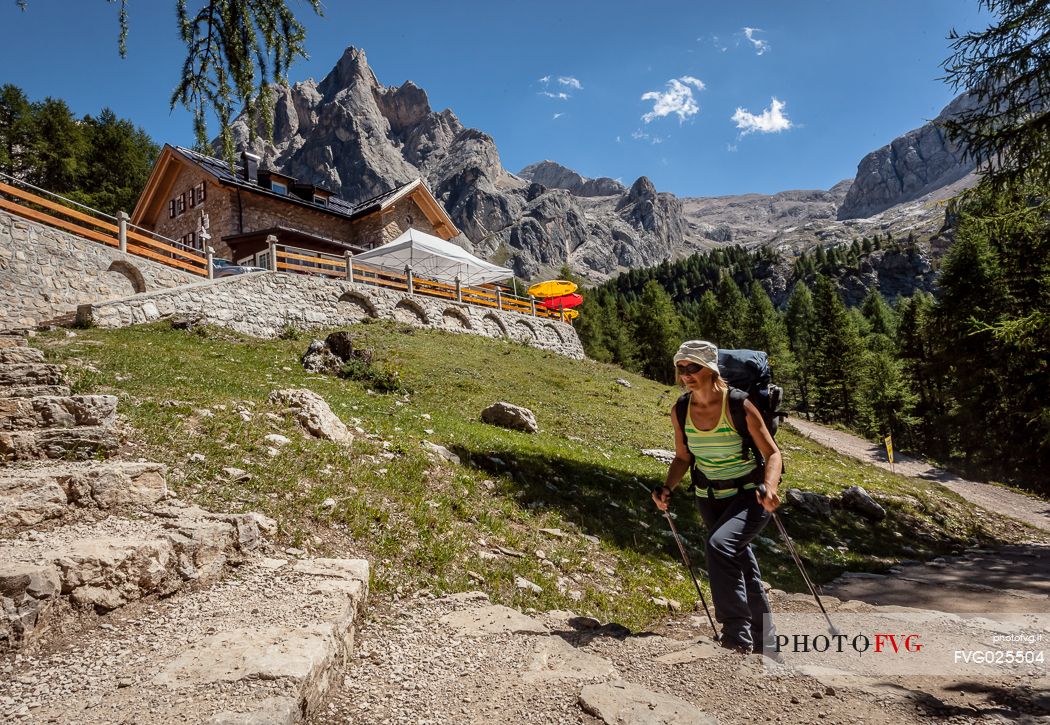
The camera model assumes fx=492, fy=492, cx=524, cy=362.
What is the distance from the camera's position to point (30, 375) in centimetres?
657

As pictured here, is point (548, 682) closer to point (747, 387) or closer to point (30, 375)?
point (747, 387)

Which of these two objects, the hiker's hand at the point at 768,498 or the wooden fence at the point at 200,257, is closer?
the hiker's hand at the point at 768,498

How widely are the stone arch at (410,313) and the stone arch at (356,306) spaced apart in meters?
1.42

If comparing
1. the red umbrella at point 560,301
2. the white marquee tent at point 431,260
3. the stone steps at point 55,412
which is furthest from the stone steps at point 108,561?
the red umbrella at point 560,301

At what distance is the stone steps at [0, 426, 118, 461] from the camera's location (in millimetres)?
4676

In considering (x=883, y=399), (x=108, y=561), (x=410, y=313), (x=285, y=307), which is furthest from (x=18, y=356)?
(x=883, y=399)

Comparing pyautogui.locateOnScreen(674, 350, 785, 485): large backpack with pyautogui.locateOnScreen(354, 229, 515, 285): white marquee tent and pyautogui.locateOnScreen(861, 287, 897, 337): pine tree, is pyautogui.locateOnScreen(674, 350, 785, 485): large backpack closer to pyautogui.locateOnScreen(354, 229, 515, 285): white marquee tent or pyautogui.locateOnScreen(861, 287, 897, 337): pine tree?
pyautogui.locateOnScreen(354, 229, 515, 285): white marquee tent

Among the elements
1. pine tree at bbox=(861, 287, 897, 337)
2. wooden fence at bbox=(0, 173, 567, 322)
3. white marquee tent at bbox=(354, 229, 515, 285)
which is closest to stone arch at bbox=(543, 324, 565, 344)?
wooden fence at bbox=(0, 173, 567, 322)

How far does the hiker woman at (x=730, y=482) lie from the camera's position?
3729 mm

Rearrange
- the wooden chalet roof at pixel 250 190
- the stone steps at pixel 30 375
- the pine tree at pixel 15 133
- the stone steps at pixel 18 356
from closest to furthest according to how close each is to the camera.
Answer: the stone steps at pixel 30 375 < the stone steps at pixel 18 356 < the wooden chalet roof at pixel 250 190 < the pine tree at pixel 15 133

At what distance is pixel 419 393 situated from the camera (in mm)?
13742

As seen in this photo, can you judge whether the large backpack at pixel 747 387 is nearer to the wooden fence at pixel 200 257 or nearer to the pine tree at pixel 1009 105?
the pine tree at pixel 1009 105

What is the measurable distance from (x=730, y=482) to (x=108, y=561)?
452 centimetres

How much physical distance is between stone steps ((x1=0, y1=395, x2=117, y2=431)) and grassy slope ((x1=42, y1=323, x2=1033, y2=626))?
0.45 meters
